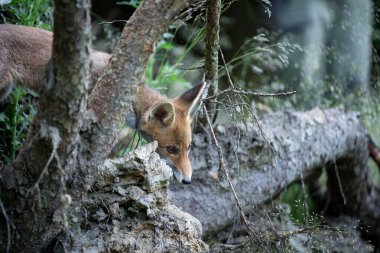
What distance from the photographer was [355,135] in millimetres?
6555

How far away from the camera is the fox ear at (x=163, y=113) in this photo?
15.1 ft

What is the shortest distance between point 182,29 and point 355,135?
321 cm

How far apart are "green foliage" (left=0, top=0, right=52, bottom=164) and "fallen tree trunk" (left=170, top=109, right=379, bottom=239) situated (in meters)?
1.51

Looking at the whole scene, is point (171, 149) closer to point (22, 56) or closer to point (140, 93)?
point (140, 93)

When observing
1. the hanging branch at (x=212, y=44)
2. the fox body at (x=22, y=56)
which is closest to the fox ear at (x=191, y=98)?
the hanging branch at (x=212, y=44)

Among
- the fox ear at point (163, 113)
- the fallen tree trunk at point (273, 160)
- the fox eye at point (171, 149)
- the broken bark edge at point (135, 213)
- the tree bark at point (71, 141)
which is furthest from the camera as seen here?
the fallen tree trunk at point (273, 160)

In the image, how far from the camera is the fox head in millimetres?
4684

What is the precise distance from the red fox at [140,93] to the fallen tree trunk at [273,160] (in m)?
0.37

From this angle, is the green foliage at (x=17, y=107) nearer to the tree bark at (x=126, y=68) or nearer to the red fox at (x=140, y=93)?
the red fox at (x=140, y=93)

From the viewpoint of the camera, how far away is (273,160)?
16.1 ft

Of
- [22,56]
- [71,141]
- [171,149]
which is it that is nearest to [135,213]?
[71,141]

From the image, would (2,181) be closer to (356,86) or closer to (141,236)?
(141,236)

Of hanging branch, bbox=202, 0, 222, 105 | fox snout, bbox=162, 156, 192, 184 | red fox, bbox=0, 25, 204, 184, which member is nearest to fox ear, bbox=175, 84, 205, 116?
red fox, bbox=0, 25, 204, 184

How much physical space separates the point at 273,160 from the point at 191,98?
40.0 inches
